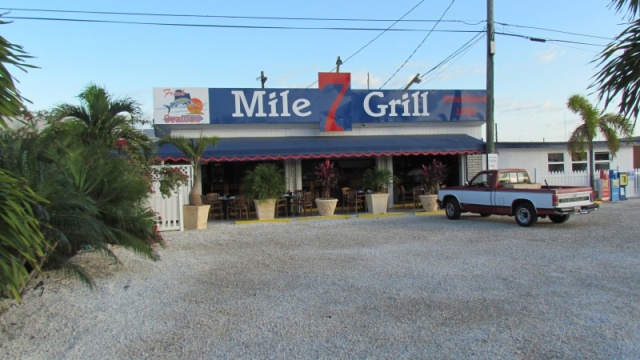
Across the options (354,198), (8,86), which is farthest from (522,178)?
(8,86)

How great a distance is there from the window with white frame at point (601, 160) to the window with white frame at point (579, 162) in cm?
81

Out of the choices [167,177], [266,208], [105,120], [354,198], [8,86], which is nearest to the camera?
[8,86]

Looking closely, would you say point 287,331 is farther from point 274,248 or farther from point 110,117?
point 110,117

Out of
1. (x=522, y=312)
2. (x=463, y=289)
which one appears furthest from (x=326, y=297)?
(x=522, y=312)

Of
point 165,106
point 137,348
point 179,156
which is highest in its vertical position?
point 165,106

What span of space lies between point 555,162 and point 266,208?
13.8m

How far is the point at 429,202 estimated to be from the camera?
1714cm

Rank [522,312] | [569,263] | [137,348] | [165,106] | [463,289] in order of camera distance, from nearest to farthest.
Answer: [137,348] < [522,312] < [463,289] < [569,263] < [165,106]

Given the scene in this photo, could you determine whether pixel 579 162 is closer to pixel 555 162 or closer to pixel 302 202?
pixel 555 162

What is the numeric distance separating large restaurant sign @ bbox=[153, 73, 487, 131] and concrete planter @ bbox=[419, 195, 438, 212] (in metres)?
3.42

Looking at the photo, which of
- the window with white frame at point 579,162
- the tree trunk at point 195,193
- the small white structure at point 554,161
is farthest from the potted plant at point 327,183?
the window with white frame at point 579,162

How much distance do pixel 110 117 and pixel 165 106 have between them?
569 cm

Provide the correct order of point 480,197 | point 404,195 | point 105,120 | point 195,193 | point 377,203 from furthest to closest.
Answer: point 404,195 → point 377,203 → point 195,193 → point 480,197 → point 105,120

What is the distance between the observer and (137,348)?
468 cm
